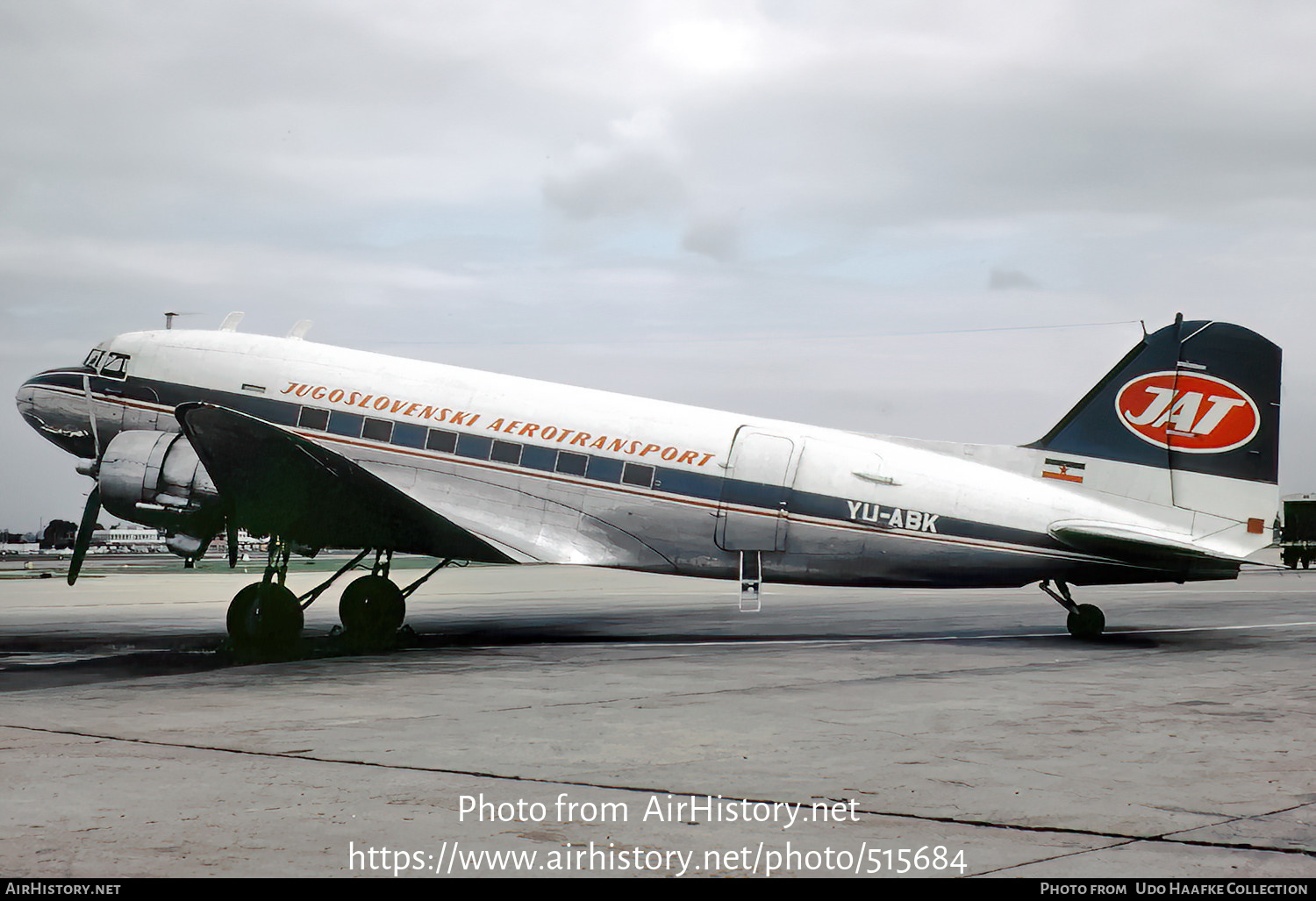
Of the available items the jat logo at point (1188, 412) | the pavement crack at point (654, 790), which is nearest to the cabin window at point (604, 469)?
the jat logo at point (1188, 412)

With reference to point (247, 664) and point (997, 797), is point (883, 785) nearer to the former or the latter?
point (997, 797)

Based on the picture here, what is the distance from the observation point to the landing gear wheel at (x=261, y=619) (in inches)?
672

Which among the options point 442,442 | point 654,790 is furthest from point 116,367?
point 654,790

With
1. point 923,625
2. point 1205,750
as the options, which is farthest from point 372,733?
point 923,625

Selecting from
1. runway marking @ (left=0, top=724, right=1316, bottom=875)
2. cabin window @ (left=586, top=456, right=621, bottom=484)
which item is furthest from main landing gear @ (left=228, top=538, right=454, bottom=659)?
runway marking @ (left=0, top=724, right=1316, bottom=875)

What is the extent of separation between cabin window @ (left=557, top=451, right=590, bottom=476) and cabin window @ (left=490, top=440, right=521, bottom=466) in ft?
2.42

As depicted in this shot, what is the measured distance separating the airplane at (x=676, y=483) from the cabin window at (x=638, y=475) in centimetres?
3

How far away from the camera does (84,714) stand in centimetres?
1050

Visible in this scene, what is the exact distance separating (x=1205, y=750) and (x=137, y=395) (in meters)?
18.1

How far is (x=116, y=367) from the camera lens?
20.4 metres

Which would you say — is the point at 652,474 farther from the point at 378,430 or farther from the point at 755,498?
the point at 378,430

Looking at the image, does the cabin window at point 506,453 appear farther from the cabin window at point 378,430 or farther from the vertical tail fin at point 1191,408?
the vertical tail fin at point 1191,408

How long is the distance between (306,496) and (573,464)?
14.1 feet

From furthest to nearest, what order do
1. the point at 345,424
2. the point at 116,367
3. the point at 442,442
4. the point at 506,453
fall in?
the point at 116,367
the point at 345,424
the point at 442,442
the point at 506,453
